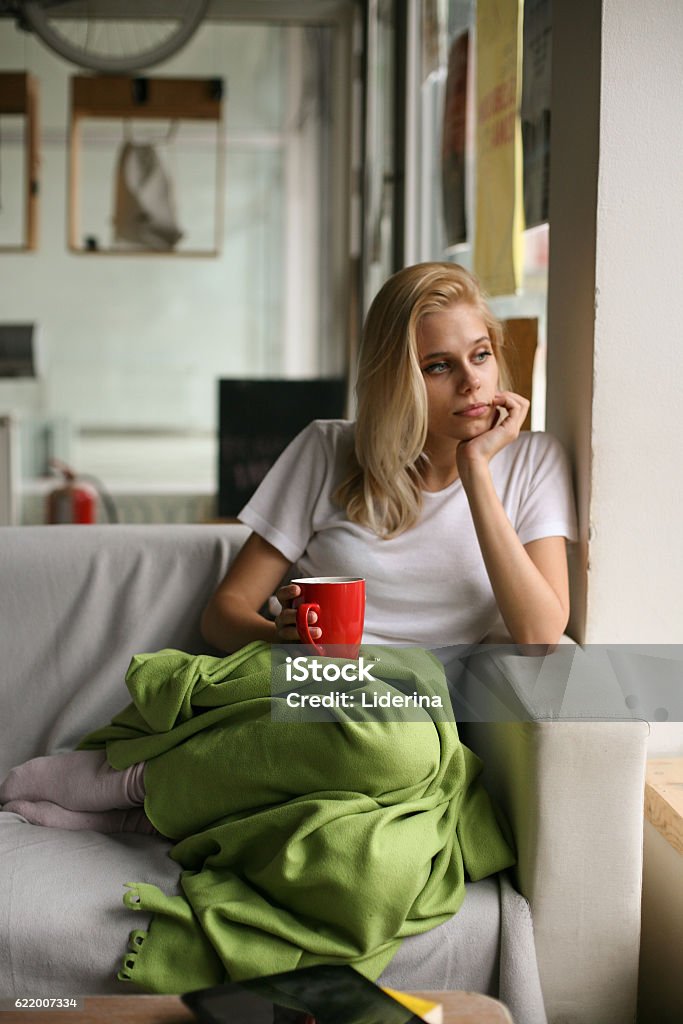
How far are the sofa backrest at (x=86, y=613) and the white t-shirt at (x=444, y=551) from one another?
239mm

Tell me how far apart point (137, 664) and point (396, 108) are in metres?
2.48

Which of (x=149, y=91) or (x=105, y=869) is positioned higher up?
(x=149, y=91)

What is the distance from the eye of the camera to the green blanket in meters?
1.20

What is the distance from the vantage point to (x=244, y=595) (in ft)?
5.49

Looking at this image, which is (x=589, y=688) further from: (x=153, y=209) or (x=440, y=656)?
(x=153, y=209)

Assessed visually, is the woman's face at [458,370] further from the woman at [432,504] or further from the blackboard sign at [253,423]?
the blackboard sign at [253,423]

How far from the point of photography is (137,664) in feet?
4.84

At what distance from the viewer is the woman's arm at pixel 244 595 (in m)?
1.64

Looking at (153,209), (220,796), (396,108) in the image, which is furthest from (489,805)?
(153,209)

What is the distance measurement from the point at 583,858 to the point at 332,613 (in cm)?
40

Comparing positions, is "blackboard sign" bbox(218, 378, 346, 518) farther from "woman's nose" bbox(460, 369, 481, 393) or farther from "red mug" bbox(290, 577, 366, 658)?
"red mug" bbox(290, 577, 366, 658)

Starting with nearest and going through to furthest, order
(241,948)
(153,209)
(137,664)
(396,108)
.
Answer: (241,948)
(137,664)
(396,108)
(153,209)

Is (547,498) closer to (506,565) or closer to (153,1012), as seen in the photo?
(506,565)

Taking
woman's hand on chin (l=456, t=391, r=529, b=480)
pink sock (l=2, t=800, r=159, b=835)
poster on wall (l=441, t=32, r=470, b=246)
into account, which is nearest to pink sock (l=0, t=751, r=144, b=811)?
pink sock (l=2, t=800, r=159, b=835)
